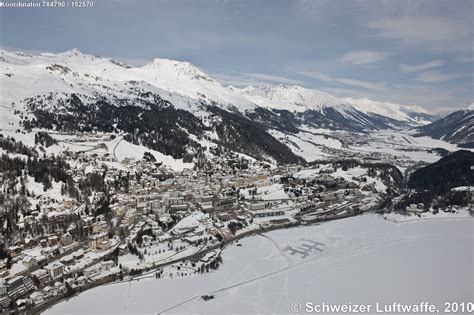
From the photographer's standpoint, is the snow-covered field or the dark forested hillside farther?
the dark forested hillside

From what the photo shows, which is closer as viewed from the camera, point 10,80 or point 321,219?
point 321,219

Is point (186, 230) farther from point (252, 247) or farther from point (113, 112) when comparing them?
point (113, 112)

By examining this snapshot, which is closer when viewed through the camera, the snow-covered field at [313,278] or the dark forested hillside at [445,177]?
the snow-covered field at [313,278]

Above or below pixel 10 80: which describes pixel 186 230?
below

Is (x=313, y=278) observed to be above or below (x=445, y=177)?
below

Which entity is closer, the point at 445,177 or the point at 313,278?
the point at 313,278

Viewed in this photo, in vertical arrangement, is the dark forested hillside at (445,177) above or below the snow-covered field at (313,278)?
above

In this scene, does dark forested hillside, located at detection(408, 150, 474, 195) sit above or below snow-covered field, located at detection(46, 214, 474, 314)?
above

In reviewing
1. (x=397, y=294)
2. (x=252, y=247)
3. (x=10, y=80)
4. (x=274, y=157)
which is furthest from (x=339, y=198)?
(x=10, y=80)
